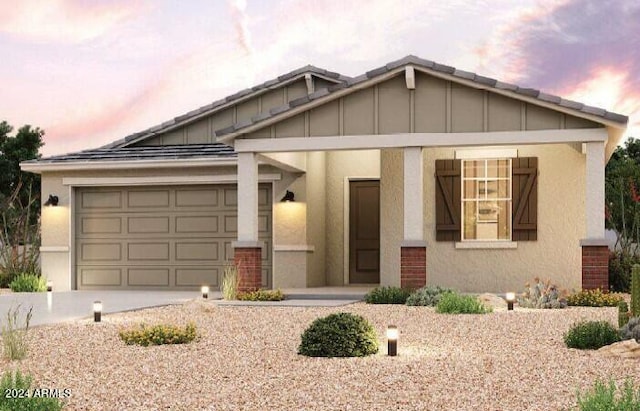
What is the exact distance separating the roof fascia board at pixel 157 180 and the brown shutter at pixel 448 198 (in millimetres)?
3449

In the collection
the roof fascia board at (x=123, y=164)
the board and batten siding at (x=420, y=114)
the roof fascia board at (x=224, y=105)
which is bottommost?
the roof fascia board at (x=123, y=164)

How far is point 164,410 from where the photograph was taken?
7.01 m

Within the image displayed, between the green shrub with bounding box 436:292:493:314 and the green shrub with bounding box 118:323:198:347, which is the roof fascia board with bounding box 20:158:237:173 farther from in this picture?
the green shrub with bounding box 118:323:198:347

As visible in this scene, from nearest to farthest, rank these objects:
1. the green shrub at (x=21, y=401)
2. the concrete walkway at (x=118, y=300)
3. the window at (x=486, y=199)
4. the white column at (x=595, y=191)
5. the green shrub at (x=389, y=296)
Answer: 1. the green shrub at (x=21, y=401)
2. the concrete walkway at (x=118, y=300)
3. the green shrub at (x=389, y=296)
4. the white column at (x=595, y=191)
5. the window at (x=486, y=199)

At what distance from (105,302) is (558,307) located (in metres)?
7.99

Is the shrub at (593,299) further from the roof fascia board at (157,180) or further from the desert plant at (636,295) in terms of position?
the roof fascia board at (157,180)

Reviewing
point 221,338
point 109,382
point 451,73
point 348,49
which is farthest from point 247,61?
point 109,382

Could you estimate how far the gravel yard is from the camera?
7293mm

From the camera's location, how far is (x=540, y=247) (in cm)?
1773

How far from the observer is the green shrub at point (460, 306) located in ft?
45.5

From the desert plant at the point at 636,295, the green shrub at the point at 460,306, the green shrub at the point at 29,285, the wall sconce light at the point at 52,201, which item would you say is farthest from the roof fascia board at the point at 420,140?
the green shrub at the point at 29,285

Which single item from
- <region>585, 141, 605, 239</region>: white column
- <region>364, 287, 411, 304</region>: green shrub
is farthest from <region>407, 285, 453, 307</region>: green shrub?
<region>585, 141, 605, 239</region>: white column

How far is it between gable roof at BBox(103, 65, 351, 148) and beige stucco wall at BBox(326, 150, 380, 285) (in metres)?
2.39

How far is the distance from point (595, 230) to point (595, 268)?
2.19 ft
